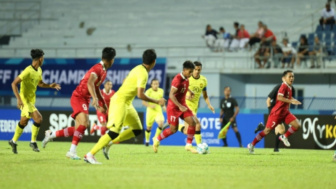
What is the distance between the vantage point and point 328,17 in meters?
32.3

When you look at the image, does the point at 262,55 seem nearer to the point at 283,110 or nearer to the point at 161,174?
the point at 283,110

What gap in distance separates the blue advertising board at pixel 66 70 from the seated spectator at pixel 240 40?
146 inches

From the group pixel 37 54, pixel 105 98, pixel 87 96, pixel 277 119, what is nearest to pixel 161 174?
pixel 87 96

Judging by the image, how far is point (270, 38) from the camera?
1277 inches

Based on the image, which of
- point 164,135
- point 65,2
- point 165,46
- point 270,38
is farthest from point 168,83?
point 164,135

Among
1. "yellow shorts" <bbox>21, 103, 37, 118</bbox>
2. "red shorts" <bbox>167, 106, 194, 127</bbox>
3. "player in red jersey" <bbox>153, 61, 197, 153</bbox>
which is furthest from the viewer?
"red shorts" <bbox>167, 106, 194, 127</bbox>

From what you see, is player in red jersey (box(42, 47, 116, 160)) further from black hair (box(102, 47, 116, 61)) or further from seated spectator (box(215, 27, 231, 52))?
seated spectator (box(215, 27, 231, 52))

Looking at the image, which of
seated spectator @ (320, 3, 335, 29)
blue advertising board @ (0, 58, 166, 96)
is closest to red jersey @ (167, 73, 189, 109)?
blue advertising board @ (0, 58, 166, 96)

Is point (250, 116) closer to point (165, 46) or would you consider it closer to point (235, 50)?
point (235, 50)

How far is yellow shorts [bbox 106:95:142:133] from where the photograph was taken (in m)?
13.8

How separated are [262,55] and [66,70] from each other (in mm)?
9535

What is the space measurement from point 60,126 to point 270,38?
10637 mm

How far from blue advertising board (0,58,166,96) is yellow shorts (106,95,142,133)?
17.7 metres

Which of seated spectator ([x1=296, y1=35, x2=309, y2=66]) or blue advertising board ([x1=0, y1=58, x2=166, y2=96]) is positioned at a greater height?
seated spectator ([x1=296, y1=35, x2=309, y2=66])
